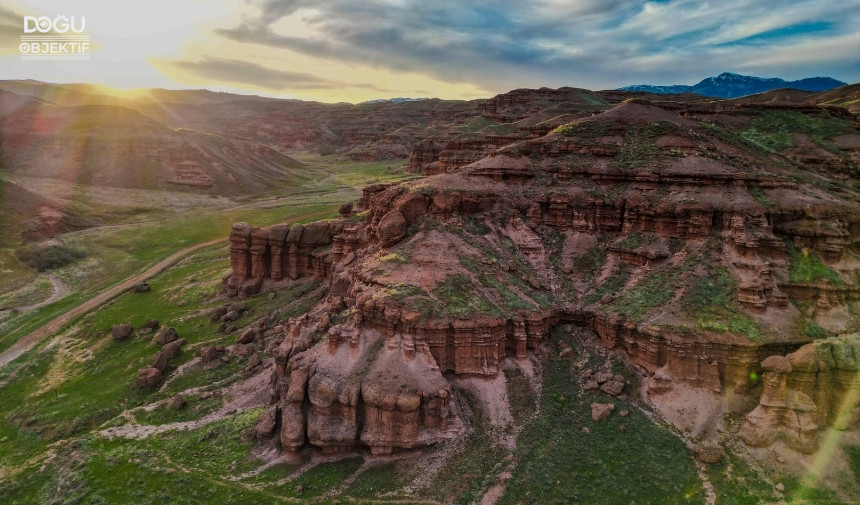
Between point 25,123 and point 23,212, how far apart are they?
75513mm

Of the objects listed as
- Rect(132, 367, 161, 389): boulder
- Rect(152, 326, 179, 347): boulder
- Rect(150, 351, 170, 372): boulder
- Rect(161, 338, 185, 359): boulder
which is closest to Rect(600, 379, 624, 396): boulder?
Rect(132, 367, 161, 389): boulder

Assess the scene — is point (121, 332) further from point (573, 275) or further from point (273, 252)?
point (573, 275)

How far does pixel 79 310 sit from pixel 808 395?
7316 cm

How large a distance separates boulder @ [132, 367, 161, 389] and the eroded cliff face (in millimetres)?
13369

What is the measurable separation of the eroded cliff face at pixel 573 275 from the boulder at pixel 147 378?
13369mm

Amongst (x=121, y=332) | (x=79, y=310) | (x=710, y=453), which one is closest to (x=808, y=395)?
(x=710, y=453)

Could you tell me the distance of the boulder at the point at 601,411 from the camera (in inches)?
1184

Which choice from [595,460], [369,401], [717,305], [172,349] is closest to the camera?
[595,460]

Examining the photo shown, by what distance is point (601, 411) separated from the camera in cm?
3025

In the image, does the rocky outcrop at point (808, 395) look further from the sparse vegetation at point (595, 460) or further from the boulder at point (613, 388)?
the boulder at point (613, 388)

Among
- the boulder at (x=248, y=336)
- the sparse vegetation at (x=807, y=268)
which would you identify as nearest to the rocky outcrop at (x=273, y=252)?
the boulder at (x=248, y=336)

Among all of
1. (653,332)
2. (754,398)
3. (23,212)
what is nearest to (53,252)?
(23,212)

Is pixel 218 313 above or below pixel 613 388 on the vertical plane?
above

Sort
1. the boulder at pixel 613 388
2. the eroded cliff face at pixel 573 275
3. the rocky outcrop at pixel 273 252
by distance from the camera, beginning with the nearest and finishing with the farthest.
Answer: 1. the eroded cliff face at pixel 573 275
2. the boulder at pixel 613 388
3. the rocky outcrop at pixel 273 252
